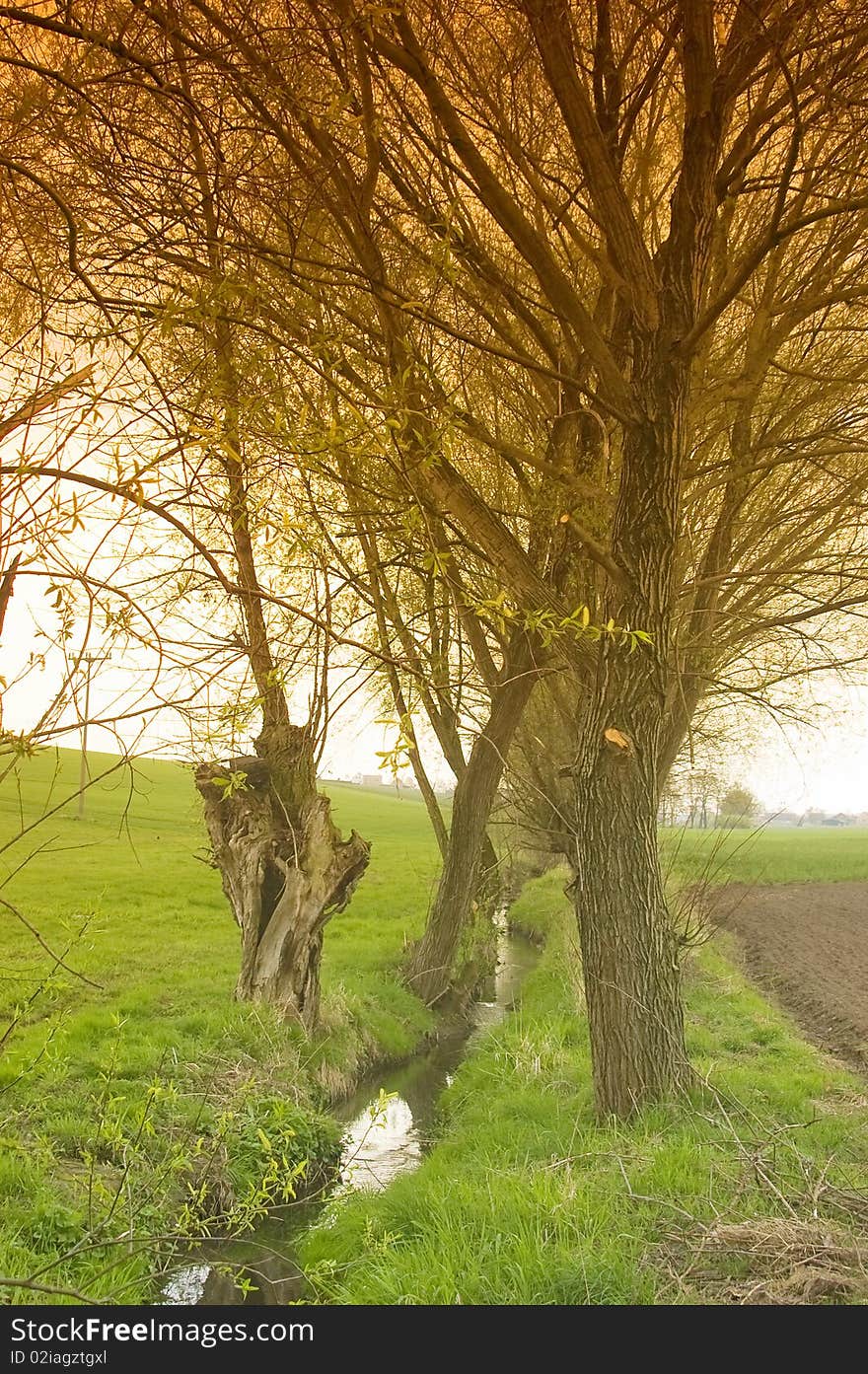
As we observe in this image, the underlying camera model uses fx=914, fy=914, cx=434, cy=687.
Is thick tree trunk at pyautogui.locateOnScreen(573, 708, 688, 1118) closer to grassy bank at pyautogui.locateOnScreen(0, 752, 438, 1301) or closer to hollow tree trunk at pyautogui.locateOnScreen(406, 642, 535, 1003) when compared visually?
grassy bank at pyautogui.locateOnScreen(0, 752, 438, 1301)

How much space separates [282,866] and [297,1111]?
228 cm

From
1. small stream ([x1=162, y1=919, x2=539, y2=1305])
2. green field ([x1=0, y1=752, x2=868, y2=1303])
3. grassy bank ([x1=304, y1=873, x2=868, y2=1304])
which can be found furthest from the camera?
small stream ([x1=162, y1=919, x2=539, y2=1305])

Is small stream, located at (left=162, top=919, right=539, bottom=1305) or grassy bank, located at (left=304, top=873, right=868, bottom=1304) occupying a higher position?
grassy bank, located at (left=304, top=873, right=868, bottom=1304)

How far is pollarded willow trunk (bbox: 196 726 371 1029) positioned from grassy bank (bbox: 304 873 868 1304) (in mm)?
2052

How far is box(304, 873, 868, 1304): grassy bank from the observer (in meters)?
3.62

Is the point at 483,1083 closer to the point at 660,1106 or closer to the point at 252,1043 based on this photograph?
the point at 252,1043

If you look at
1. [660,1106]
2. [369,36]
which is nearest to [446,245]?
[369,36]

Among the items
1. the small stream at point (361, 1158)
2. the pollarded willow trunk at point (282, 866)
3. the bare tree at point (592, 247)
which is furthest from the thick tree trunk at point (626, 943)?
the pollarded willow trunk at point (282, 866)

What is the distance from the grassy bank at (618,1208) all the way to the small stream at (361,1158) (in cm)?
26

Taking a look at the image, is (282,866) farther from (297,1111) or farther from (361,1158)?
(361,1158)

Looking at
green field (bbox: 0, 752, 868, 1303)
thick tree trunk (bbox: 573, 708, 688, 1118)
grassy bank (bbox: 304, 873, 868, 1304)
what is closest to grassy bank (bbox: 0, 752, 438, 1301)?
green field (bbox: 0, 752, 868, 1303)

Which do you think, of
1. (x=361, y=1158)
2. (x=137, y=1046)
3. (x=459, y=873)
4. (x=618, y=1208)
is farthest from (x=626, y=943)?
(x=459, y=873)

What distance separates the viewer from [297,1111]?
6.30 m

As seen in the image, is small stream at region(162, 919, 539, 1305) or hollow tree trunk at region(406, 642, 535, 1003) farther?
hollow tree trunk at region(406, 642, 535, 1003)
